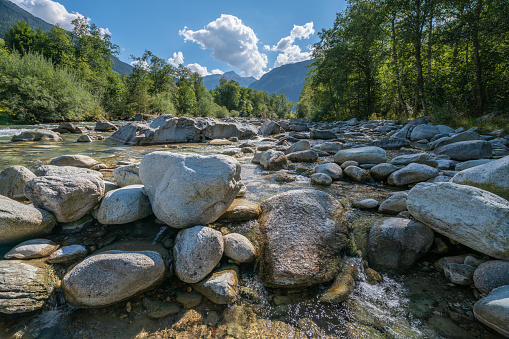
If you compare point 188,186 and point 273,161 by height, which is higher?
point 188,186

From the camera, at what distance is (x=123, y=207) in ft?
8.67

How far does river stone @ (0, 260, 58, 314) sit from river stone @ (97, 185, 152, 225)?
2.48 ft

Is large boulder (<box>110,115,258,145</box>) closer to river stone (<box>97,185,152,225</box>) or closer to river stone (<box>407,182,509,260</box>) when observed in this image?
river stone (<box>97,185,152,225</box>)

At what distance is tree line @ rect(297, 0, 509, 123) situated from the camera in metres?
10.1

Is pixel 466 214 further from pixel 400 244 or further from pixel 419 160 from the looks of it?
pixel 419 160

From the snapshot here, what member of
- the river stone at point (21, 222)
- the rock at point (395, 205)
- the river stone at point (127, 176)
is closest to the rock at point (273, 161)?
the rock at point (395, 205)

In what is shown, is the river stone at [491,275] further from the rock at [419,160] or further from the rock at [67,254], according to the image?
the rock at [67,254]

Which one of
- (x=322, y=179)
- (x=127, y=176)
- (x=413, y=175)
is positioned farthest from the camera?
(x=322, y=179)

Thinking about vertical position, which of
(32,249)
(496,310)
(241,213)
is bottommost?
(496,310)

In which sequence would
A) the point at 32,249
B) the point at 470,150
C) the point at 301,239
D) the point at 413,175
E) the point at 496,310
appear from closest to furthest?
1. the point at 496,310
2. the point at 32,249
3. the point at 301,239
4. the point at 413,175
5. the point at 470,150

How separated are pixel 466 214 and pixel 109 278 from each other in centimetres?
349

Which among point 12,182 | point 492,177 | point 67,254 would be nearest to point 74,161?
point 12,182

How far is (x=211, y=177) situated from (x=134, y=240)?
1177 millimetres

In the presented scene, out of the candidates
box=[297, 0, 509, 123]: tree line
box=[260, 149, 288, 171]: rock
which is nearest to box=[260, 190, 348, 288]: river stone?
box=[260, 149, 288, 171]: rock
